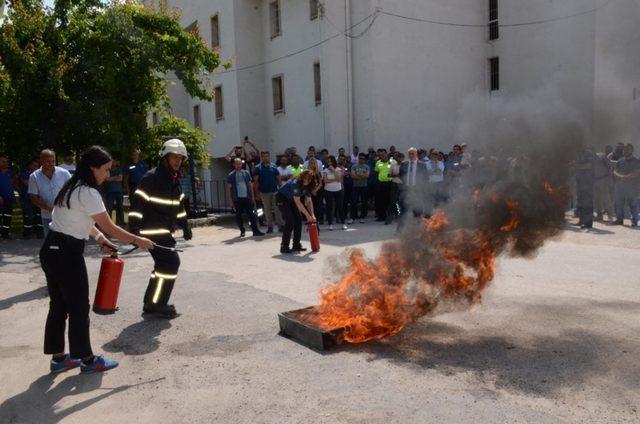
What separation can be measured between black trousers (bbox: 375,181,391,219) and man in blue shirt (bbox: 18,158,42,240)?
8.50 metres

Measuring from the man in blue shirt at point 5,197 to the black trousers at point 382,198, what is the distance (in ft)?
29.8

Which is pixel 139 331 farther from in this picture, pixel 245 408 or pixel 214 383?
pixel 245 408

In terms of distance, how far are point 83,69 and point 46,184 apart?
27.1 feet

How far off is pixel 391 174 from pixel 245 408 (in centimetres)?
1091

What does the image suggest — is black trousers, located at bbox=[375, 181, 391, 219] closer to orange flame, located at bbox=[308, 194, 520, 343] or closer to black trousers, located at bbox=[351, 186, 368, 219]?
black trousers, located at bbox=[351, 186, 368, 219]

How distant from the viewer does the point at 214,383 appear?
13.7 feet

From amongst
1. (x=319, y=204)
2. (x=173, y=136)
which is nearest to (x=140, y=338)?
(x=319, y=204)

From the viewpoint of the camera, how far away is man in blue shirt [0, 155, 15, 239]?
13008 mm

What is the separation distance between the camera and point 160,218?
5.94m

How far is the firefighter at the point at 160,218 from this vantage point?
5.87 m

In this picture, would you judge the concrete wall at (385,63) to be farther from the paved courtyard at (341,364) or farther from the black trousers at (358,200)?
the paved courtyard at (341,364)

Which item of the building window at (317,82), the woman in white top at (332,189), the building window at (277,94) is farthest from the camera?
the building window at (277,94)

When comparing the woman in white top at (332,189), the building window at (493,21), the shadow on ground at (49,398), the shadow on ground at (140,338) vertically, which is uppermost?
the building window at (493,21)

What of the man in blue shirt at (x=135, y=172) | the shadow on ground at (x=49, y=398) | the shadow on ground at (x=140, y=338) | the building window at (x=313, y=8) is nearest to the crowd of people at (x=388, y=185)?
the man in blue shirt at (x=135, y=172)
